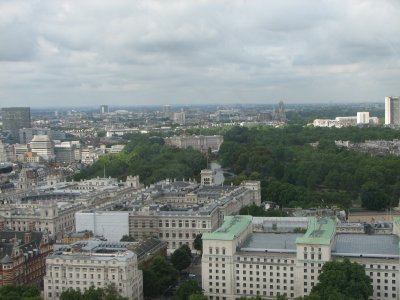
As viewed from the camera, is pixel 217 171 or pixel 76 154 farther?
pixel 76 154

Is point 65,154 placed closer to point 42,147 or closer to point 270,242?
point 42,147

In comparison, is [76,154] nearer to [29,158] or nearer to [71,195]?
[29,158]

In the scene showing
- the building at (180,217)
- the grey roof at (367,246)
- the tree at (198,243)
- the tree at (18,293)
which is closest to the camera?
the tree at (18,293)

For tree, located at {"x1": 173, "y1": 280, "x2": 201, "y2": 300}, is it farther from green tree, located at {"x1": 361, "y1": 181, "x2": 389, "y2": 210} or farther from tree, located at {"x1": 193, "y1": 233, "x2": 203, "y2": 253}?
green tree, located at {"x1": 361, "y1": 181, "x2": 389, "y2": 210}

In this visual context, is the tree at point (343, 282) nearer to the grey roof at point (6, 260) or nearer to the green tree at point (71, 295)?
the green tree at point (71, 295)

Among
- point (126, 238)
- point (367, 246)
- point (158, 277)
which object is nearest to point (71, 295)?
point (158, 277)

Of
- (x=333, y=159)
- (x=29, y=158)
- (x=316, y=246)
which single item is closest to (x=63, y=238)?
(x=316, y=246)

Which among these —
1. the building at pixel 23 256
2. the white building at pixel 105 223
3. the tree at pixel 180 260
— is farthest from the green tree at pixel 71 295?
the white building at pixel 105 223

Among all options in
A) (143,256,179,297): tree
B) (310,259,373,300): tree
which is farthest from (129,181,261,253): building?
(310,259,373,300): tree
